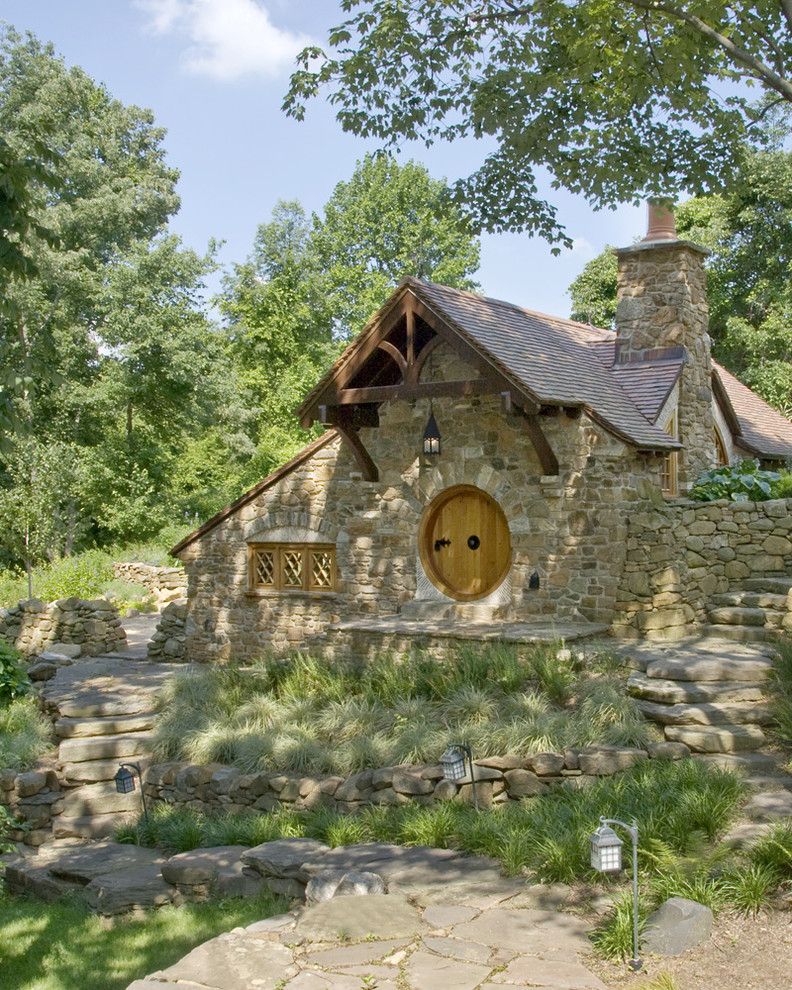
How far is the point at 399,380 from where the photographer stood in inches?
587

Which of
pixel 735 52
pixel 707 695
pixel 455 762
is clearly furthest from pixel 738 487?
pixel 455 762

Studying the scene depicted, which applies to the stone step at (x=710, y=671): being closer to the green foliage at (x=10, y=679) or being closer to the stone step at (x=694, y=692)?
the stone step at (x=694, y=692)

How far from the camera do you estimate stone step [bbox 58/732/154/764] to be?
38.0 ft

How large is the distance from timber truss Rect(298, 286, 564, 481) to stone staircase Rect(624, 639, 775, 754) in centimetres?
324

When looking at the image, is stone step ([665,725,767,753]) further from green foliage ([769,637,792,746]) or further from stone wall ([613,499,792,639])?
stone wall ([613,499,792,639])

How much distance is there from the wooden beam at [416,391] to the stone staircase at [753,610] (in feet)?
13.1

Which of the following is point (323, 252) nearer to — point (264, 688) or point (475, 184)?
point (475, 184)

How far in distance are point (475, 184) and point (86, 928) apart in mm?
9644

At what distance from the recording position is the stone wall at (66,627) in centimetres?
1758

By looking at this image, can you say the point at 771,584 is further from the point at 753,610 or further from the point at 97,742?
the point at 97,742

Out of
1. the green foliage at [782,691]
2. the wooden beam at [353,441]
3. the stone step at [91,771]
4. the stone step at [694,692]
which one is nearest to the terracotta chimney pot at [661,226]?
the wooden beam at [353,441]

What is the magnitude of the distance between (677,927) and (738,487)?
9.13 meters

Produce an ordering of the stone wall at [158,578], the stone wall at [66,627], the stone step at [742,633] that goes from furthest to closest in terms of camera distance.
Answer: the stone wall at [158,578] → the stone wall at [66,627] → the stone step at [742,633]

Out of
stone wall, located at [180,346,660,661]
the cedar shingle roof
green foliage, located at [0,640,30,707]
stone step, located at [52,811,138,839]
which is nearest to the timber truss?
the cedar shingle roof
